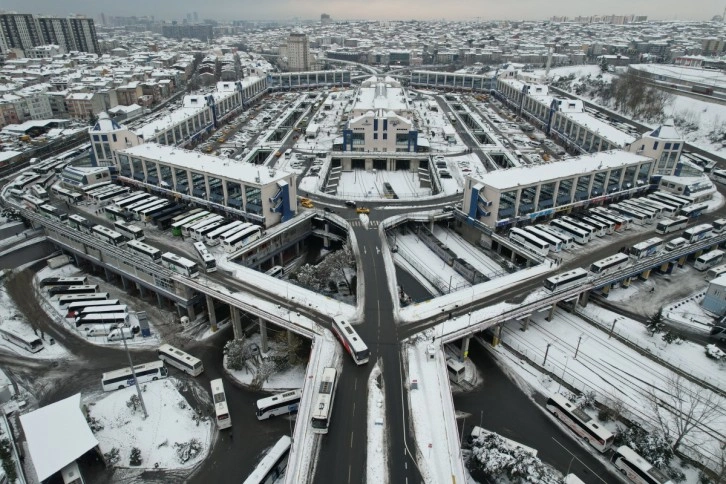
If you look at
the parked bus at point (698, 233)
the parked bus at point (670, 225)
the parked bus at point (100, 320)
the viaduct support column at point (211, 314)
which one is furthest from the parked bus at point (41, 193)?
the parked bus at point (698, 233)

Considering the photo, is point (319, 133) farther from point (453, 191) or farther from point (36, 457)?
point (36, 457)

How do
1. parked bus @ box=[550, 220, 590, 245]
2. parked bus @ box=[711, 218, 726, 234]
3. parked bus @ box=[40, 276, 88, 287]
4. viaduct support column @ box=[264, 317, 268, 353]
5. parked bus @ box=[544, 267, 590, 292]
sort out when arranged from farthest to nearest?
parked bus @ box=[711, 218, 726, 234], parked bus @ box=[40, 276, 88, 287], parked bus @ box=[550, 220, 590, 245], parked bus @ box=[544, 267, 590, 292], viaduct support column @ box=[264, 317, 268, 353]

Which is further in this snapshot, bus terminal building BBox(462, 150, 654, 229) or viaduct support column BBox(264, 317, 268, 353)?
bus terminal building BBox(462, 150, 654, 229)

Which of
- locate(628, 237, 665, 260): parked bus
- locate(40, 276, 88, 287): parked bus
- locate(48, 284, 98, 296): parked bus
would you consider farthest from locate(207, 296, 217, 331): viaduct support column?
locate(628, 237, 665, 260): parked bus

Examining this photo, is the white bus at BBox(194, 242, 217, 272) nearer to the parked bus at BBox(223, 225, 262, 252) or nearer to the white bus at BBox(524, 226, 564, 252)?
the parked bus at BBox(223, 225, 262, 252)

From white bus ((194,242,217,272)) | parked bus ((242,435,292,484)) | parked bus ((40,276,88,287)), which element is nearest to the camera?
parked bus ((242,435,292,484))

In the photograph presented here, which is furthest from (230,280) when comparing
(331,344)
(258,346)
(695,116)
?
(695,116)

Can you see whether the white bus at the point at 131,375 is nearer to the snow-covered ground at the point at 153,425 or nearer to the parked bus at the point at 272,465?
the snow-covered ground at the point at 153,425
